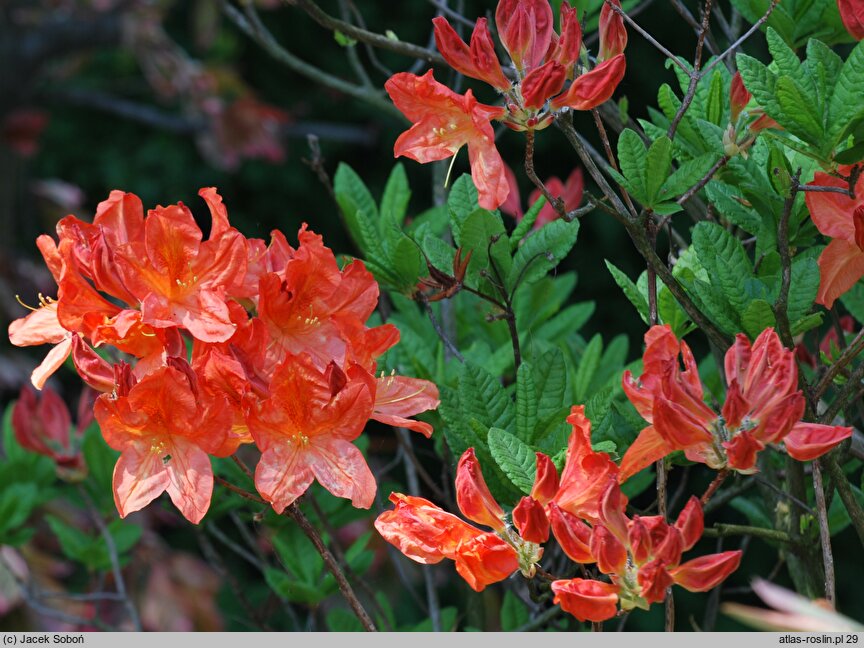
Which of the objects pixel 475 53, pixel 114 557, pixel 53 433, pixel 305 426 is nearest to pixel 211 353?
pixel 305 426

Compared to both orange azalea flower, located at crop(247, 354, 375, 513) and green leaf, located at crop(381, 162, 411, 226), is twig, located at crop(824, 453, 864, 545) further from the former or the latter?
green leaf, located at crop(381, 162, 411, 226)

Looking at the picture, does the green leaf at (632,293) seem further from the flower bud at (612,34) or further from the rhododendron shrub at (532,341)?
the flower bud at (612,34)

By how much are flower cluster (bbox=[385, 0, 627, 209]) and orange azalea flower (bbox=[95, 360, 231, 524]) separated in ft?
0.87

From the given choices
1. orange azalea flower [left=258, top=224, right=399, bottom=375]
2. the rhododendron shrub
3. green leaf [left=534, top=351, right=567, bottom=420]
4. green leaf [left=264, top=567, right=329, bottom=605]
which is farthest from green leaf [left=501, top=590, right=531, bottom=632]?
orange azalea flower [left=258, top=224, right=399, bottom=375]

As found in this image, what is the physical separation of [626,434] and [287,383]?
0.40 m

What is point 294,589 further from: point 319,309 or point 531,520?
point 531,520

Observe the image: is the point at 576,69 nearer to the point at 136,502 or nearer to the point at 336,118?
the point at 136,502

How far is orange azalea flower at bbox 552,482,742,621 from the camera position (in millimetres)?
708

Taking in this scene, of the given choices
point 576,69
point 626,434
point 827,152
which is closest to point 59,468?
point 626,434

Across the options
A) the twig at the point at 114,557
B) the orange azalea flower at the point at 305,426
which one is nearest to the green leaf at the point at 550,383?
the orange azalea flower at the point at 305,426

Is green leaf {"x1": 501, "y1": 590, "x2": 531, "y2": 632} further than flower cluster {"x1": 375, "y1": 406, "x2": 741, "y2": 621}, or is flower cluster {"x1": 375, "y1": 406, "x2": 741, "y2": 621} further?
green leaf {"x1": 501, "y1": 590, "x2": 531, "y2": 632}

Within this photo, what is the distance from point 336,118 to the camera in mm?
3850

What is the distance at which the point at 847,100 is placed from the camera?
0.86m

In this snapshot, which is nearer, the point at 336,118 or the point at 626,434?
the point at 626,434
